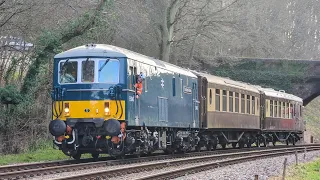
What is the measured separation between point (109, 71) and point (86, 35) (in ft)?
30.9

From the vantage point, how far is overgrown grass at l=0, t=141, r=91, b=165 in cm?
1928

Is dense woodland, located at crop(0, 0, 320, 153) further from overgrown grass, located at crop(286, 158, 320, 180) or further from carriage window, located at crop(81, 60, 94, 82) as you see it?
overgrown grass, located at crop(286, 158, 320, 180)

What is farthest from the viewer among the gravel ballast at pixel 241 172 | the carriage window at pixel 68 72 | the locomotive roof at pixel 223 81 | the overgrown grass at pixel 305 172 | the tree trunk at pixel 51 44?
the locomotive roof at pixel 223 81

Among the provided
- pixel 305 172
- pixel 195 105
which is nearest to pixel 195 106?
pixel 195 105

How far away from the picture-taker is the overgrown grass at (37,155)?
19.3 m

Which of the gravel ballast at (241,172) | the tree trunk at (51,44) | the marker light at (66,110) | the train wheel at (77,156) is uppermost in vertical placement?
the tree trunk at (51,44)

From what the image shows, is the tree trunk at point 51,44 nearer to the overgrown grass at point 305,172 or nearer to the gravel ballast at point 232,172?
the gravel ballast at point 232,172

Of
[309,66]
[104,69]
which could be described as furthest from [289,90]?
[104,69]

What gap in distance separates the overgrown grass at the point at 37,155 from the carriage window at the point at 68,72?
327cm

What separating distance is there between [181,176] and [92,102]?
376cm

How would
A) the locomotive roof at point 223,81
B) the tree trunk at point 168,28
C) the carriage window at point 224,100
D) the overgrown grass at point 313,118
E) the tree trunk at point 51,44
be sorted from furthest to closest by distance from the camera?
the overgrown grass at point 313,118
the tree trunk at point 168,28
the carriage window at point 224,100
the locomotive roof at point 223,81
the tree trunk at point 51,44

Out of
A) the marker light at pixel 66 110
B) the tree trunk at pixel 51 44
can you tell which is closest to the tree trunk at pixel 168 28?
the tree trunk at pixel 51 44

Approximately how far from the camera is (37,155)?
2109 centimetres

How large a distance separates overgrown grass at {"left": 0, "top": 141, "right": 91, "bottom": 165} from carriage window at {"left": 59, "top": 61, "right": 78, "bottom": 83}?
3270 millimetres
